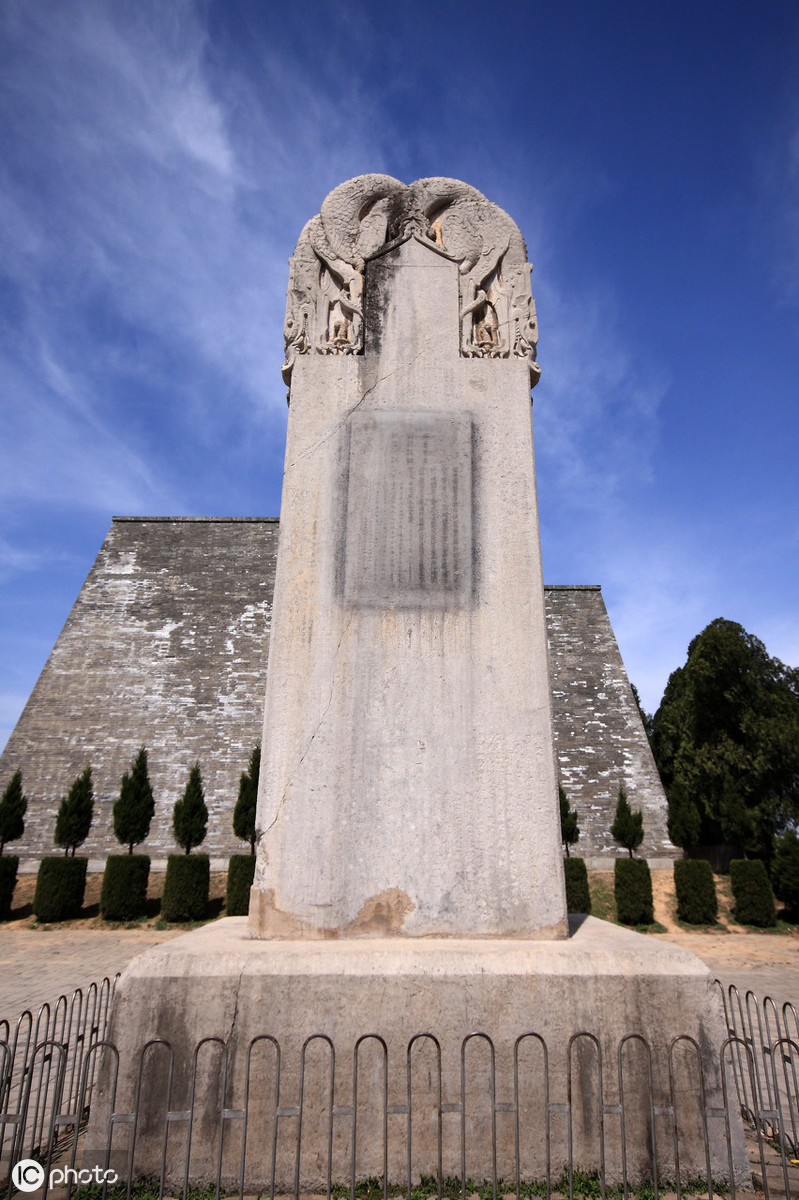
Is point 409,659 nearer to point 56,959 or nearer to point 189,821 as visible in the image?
point 56,959

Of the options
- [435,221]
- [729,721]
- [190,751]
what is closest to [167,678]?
[190,751]

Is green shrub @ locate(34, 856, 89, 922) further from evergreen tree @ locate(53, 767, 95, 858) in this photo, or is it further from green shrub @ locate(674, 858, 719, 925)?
green shrub @ locate(674, 858, 719, 925)

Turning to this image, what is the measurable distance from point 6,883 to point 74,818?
210 cm

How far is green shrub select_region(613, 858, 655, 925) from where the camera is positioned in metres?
14.5

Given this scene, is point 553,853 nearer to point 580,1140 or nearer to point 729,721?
point 580,1140

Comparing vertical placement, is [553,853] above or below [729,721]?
below

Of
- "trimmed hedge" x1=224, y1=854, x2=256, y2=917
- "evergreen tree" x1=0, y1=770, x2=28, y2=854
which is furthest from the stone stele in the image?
"evergreen tree" x1=0, y1=770, x2=28, y2=854

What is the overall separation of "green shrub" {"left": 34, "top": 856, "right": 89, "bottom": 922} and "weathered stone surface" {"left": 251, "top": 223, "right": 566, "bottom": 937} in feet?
47.2

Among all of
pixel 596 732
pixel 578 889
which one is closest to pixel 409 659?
pixel 578 889

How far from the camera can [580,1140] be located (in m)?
2.52

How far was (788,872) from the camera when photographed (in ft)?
49.1

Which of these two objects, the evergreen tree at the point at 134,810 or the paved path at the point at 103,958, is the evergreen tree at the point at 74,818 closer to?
the evergreen tree at the point at 134,810

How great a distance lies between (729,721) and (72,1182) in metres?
24.0

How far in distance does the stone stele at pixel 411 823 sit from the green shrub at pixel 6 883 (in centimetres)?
1422
